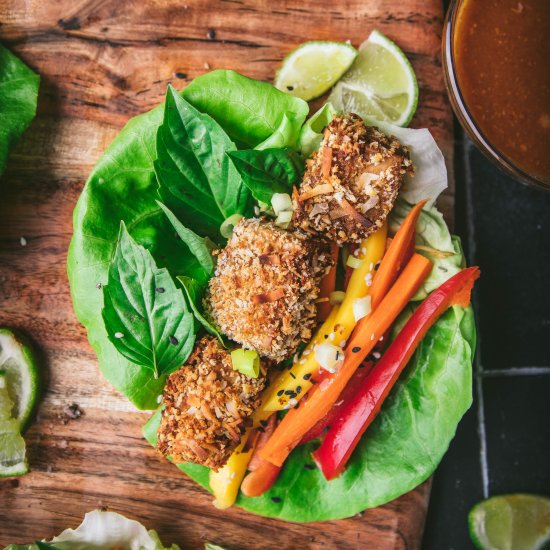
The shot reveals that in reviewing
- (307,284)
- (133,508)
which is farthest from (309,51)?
(133,508)

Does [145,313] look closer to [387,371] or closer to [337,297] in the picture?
[337,297]

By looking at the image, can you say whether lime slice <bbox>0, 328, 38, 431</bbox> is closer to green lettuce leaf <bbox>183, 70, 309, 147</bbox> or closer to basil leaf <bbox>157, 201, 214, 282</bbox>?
basil leaf <bbox>157, 201, 214, 282</bbox>

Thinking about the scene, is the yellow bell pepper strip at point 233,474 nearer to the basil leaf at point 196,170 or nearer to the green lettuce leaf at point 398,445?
the green lettuce leaf at point 398,445

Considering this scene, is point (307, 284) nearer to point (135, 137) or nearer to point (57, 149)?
point (135, 137)

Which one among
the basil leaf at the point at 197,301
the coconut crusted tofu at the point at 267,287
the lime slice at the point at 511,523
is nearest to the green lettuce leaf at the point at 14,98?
the basil leaf at the point at 197,301

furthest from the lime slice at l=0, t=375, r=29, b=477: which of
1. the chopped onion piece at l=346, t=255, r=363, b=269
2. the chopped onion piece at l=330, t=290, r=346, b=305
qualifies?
the chopped onion piece at l=346, t=255, r=363, b=269

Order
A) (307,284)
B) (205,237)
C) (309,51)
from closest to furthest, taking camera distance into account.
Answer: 1. (307,284)
2. (205,237)
3. (309,51)

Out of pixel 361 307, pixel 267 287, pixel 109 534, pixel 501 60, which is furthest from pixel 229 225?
pixel 109 534
